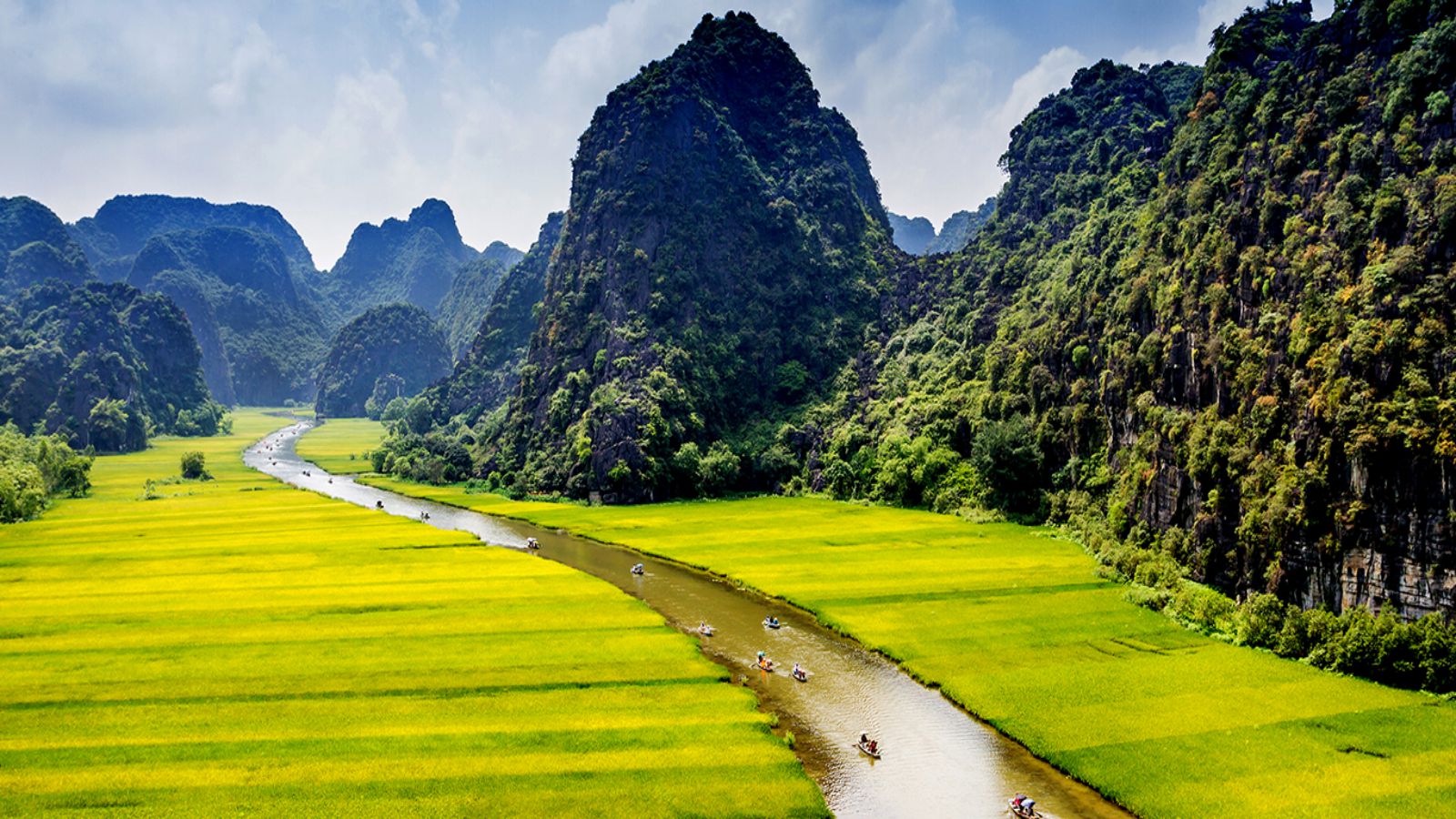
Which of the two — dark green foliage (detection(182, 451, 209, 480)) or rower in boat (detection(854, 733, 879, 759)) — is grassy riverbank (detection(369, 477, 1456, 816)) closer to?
rower in boat (detection(854, 733, 879, 759))

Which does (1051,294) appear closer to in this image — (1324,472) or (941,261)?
(941,261)

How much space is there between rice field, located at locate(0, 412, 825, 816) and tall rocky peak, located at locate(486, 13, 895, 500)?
2469 inches

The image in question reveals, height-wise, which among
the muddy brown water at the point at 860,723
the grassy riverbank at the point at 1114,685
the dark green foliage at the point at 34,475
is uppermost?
the dark green foliage at the point at 34,475

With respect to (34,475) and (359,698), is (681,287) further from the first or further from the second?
(359,698)

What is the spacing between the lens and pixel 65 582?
220ft

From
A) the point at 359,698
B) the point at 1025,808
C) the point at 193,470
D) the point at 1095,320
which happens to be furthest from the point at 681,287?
the point at 1025,808

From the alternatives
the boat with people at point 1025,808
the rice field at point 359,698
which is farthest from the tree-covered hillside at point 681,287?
the boat with people at point 1025,808

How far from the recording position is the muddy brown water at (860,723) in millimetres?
32750

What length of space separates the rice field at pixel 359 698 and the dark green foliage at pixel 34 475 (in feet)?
115

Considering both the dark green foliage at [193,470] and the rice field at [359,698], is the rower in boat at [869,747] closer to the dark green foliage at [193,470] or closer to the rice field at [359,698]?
the rice field at [359,698]

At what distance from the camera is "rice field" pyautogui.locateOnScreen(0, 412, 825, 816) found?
32094 mm

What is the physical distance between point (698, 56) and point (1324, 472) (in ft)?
567

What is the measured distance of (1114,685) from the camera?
1703 inches

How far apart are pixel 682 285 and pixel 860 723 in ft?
408
